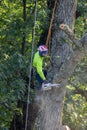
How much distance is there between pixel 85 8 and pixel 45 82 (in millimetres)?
3359

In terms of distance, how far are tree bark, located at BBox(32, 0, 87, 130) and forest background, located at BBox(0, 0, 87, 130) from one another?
25.1 inches

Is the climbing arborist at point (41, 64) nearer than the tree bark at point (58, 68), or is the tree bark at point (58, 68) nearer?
the climbing arborist at point (41, 64)

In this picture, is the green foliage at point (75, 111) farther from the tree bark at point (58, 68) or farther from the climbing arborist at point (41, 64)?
the climbing arborist at point (41, 64)

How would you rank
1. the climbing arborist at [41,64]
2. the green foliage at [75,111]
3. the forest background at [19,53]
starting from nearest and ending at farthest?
the climbing arborist at [41,64] → the forest background at [19,53] → the green foliage at [75,111]

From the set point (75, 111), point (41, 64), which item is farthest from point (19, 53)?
point (75, 111)

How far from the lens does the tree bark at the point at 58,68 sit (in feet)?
27.3

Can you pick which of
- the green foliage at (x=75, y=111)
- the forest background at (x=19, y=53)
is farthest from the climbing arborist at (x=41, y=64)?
the green foliage at (x=75, y=111)

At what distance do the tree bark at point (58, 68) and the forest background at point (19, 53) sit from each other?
2.09 feet

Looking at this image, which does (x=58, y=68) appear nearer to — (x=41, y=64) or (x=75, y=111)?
(x=41, y=64)

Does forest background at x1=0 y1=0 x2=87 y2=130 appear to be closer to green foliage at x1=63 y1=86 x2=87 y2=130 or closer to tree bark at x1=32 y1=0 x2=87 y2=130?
green foliage at x1=63 y1=86 x2=87 y2=130

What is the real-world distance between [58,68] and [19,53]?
1613 mm

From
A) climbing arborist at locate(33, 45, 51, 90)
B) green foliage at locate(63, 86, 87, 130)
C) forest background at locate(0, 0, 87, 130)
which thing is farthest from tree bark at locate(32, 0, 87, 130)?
green foliage at locate(63, 86, 87, 130)

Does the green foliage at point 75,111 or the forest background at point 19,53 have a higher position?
the forest background at point 19,53

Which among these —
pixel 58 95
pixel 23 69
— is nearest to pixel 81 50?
pixel 58 95
